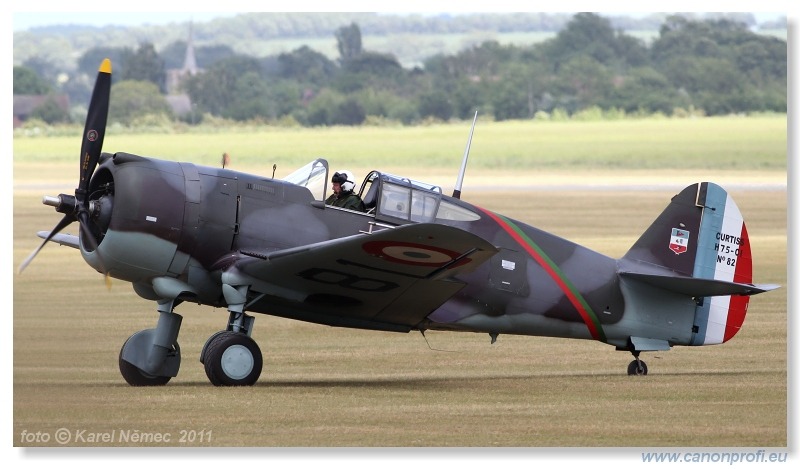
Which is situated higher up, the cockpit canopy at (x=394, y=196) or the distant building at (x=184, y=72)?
the cockpit canopy at (x=394, y=196)

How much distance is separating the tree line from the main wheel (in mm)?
49089

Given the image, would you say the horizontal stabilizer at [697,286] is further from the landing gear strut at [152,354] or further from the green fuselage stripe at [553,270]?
the landing gear strut at [152,354]

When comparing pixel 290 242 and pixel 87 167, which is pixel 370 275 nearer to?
pixel 290 242

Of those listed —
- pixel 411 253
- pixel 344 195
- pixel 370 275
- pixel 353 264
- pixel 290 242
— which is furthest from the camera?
pixel 344 195

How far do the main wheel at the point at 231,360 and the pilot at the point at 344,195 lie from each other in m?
1.67

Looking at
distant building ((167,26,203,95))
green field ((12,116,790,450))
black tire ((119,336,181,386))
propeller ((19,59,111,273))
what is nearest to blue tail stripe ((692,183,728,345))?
green field ((12,116,790,450))

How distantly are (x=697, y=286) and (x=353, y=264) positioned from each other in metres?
3.84

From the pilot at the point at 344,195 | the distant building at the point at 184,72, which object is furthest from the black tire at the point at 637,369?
the distant building at the point at 184,72

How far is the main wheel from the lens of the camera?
1432cm

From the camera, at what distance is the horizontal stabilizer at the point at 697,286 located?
50.7ft

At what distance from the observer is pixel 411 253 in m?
14.0

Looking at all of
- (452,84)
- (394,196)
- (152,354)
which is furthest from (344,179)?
(452,84)

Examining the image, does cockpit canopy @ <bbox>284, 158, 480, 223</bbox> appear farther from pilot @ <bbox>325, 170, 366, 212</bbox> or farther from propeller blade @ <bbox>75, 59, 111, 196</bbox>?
propeller blade @ <bbox>75, 59, 111, 196</bbox>
